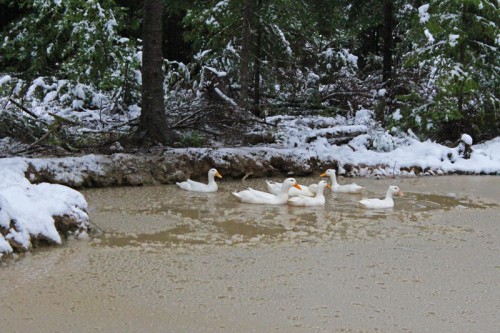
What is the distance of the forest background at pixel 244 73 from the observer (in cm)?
1546

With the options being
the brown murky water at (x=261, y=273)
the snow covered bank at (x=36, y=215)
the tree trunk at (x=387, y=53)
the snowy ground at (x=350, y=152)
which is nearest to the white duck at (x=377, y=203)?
the brown murky water at (x=261, y=273)

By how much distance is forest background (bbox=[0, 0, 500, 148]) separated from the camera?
15461mm

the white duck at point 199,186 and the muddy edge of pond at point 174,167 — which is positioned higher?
the muddy edge of pond at point 174,167

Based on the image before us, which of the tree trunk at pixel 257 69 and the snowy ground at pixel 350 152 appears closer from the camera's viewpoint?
the snowy ground at pixel 350 152

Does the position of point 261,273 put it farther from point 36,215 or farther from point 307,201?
point 307,201

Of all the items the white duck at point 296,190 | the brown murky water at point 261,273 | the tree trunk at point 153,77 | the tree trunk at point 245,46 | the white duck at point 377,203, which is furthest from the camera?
the tree trunk at point 245,46

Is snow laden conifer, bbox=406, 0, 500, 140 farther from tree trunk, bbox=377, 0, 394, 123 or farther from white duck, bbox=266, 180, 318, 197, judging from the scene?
white duck, bbox=266, 180, 318, 197

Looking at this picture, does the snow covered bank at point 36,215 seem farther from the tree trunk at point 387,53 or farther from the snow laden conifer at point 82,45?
the tree trunk at point 387,53

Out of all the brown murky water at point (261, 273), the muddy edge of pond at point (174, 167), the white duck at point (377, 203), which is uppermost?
the muddy edge of pond at point (174, 167)

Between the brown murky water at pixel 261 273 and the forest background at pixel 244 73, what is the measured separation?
5.39 meters

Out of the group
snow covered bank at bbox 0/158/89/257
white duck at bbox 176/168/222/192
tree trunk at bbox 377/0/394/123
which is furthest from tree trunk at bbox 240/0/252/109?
snow covered bank at bbox 0/158/89/257

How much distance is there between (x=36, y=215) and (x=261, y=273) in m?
2.73

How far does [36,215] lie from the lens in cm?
735

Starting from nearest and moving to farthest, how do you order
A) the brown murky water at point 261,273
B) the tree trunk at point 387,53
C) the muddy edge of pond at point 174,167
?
the brown murky water at point 261,273
the muddy edge of pond at point 174,167
the tree trunk at point 387,53
